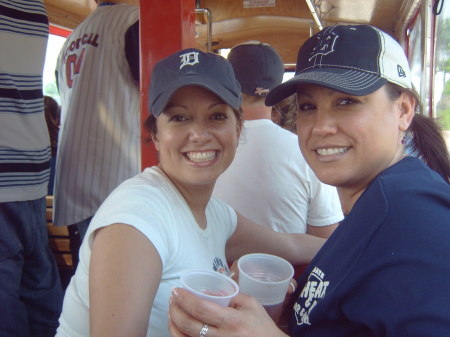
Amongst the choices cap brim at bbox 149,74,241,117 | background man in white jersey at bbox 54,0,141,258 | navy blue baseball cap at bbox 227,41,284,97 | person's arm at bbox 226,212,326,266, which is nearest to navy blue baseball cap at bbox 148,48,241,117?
cap brim at bbox 149,74,241,117

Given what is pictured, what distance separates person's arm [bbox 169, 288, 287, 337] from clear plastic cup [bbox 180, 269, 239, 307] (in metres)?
0.04

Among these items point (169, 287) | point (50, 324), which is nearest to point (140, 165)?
point (50, 324)

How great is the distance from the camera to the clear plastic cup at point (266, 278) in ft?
3.62

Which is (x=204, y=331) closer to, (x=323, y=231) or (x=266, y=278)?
(x=266, y=278)

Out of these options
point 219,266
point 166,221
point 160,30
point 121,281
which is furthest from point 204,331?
point 160,30

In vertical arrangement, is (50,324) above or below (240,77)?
below

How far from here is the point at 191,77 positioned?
4.29 feet

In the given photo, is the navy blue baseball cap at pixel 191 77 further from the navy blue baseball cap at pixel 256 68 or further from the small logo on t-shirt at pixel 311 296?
the navy blue baseball cap at pixel 256 68

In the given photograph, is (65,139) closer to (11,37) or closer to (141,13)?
(11,37)

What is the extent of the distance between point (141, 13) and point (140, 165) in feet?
2.53

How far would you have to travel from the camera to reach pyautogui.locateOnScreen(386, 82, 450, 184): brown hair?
4.27 ft

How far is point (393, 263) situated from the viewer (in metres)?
0.75

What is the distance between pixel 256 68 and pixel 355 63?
4.27 ft

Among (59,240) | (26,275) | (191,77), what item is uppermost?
(191,77)
